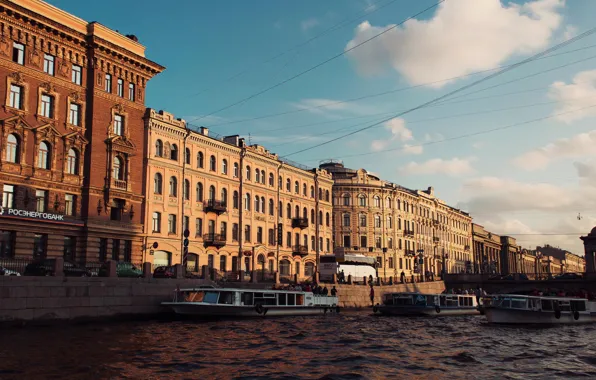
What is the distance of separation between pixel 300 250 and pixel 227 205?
13.6 m

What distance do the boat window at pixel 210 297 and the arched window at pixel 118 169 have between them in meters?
14.2

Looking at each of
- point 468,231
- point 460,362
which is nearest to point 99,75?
point 460,362

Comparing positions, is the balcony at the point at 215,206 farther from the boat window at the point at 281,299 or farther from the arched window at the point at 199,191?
the boat window at the point at 281,299

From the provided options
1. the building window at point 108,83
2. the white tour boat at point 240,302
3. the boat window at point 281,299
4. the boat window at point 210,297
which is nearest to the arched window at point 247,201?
the white tour boat at point 240,302

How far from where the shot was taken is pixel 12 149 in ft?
123

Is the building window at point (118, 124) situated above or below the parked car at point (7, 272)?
above

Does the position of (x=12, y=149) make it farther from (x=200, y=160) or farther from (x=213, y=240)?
(x=213, y=240)

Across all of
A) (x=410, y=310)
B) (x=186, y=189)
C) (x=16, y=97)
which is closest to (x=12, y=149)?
(x=16, y=97)

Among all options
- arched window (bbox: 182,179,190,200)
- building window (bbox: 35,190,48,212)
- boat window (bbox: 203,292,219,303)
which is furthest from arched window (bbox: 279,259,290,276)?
building window (bbox: 35,190,48,212)

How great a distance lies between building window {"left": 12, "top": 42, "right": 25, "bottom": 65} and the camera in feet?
124

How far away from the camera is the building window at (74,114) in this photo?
136ft

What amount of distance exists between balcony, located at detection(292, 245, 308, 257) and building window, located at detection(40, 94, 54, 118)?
33774 mm

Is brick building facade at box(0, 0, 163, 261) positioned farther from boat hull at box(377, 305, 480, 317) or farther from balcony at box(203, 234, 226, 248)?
boat hull at box(377, 305, 480, 317)

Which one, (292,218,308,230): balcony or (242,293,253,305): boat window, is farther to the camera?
(292,218,308,230): balcony
